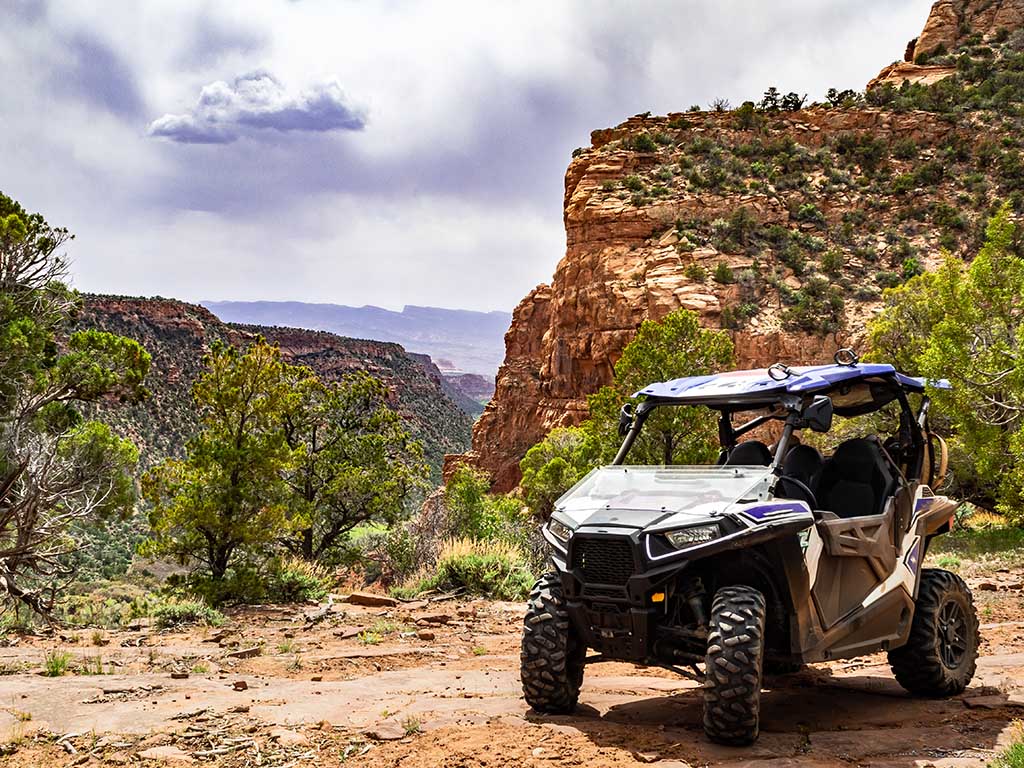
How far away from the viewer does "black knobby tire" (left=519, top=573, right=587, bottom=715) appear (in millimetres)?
5750

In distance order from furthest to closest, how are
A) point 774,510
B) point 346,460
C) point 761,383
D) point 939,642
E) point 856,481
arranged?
1. point 346,460
2. point 856,481
3. point 939,642
4. point 761,383
5. point 774,510

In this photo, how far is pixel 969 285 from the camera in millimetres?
20281

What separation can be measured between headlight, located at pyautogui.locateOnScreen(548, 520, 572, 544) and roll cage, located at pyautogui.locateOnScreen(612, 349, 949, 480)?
0.94 metres

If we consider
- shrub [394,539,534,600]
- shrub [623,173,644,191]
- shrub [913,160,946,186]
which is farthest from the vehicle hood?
shrub [913,160,946,186]

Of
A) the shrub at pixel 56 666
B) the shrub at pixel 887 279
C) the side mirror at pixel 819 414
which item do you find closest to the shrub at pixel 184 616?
the shrub at pixel 56 666

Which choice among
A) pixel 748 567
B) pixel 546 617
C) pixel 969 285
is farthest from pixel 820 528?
pixel 969 285

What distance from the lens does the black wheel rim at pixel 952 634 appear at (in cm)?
684

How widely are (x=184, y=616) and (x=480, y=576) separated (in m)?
4.73

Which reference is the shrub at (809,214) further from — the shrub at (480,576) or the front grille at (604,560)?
the front grille at (604,560)

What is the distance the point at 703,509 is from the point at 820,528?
3.12ft

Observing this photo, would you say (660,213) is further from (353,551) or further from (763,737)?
(763,737)

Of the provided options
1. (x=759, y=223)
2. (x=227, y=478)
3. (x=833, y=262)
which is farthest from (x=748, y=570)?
(x=759, y=223)

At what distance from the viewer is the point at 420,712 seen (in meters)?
6.12

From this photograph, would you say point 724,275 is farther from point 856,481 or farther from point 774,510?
point 774,510
